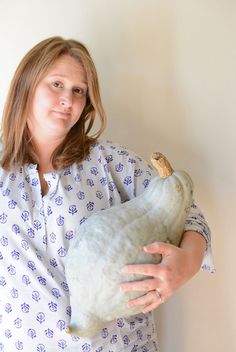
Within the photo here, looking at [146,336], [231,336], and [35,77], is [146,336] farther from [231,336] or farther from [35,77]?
[35,77]

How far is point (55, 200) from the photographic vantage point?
1145 millimetres

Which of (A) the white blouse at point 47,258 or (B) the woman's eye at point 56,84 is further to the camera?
(B) the woman's eye at point 56,84

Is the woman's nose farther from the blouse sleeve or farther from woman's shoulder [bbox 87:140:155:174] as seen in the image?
the blouse sleeve

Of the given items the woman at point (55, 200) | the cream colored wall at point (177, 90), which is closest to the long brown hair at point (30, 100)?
the woman at point (55, 200)

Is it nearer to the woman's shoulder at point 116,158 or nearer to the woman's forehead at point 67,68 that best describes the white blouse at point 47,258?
the woman's shoulder at point 116,158

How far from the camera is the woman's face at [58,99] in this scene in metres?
1.17

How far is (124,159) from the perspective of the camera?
1.27m

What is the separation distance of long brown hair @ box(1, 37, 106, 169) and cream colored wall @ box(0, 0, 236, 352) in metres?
0.26

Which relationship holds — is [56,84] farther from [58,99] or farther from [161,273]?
[161,273]

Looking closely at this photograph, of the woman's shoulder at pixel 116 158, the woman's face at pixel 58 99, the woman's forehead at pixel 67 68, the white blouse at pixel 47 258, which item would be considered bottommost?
the white blouse at pixel 47 258

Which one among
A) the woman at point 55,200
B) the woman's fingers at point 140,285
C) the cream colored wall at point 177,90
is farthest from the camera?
the cream colored wall at point 177,90

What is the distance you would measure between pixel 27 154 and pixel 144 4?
669mm

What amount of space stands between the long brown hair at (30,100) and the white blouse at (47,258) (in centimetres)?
4

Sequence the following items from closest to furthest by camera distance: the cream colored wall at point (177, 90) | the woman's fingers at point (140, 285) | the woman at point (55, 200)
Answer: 1. the woman's fingers at point (140, 285)
2. the woman at point (55, 200)
3. the cream colored wall at point (177, 90)
